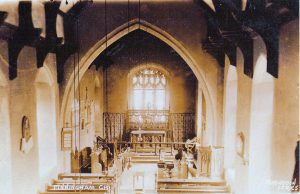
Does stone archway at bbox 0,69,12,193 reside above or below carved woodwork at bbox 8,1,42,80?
below

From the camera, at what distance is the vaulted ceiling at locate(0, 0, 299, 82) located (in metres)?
5.04

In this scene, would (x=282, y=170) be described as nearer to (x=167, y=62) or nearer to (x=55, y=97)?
(x=55, y=97)

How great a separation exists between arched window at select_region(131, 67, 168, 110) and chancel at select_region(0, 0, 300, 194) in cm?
5

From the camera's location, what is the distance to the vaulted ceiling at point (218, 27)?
16.5 feet

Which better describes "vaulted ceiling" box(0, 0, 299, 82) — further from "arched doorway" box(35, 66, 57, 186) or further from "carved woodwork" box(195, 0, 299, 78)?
"arched doorway" box(35, 66, 57, 186)

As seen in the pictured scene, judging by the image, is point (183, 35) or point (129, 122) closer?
point (183, 35)

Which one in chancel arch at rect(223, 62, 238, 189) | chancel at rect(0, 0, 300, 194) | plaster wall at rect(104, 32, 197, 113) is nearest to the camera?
chancel at rect(0, 0, 300, 194)

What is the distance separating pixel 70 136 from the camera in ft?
31.6

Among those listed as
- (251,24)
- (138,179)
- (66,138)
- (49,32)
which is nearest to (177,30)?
(49,32)

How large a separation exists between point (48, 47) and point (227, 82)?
4.96 meters

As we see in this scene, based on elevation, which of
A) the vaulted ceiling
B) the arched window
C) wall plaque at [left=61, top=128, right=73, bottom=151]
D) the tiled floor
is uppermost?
the vaulted ceiling

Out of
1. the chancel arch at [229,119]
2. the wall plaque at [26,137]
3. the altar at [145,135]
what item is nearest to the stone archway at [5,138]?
the wall plaque at [26,137]

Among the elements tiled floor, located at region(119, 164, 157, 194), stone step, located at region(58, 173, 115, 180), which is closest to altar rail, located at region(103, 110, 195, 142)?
tiled floor, located at region(119, 164, 157, 194)

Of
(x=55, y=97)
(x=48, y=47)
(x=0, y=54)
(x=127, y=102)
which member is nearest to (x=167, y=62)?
(x=127, y=102)
